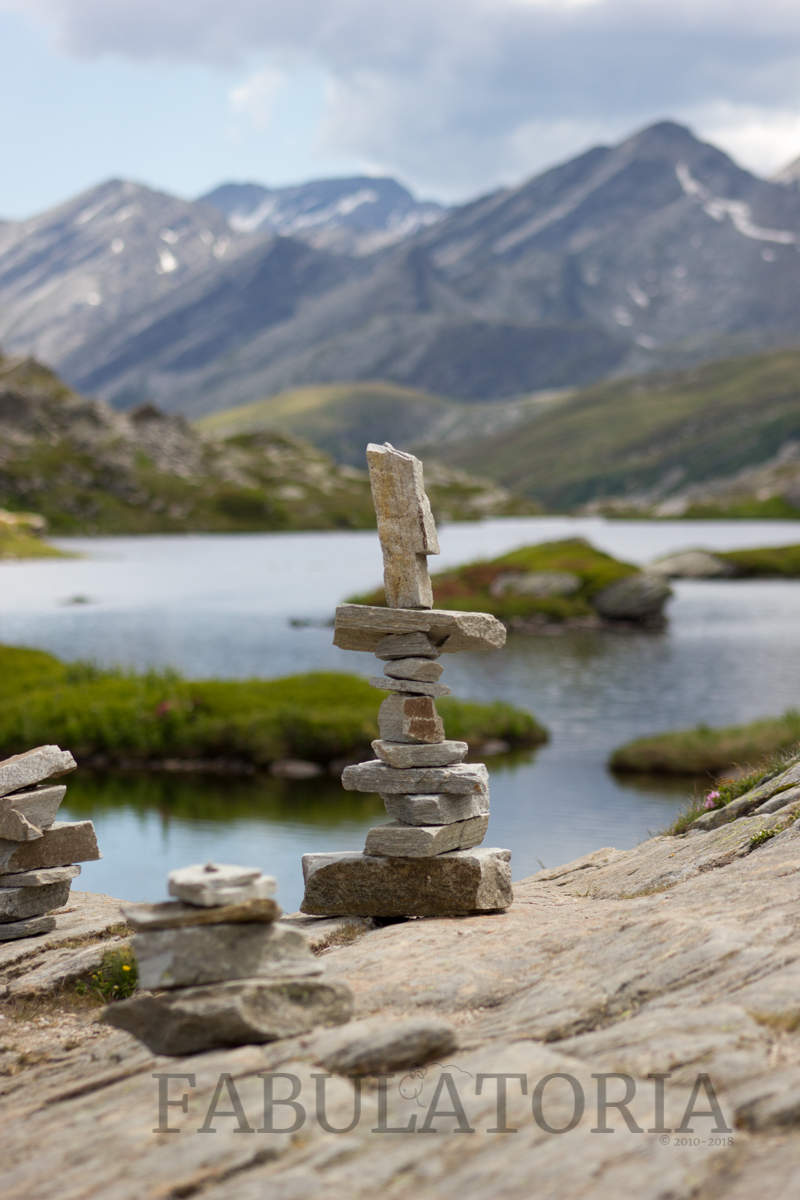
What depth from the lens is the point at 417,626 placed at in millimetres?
16453

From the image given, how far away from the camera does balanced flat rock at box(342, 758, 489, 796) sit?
16.1m

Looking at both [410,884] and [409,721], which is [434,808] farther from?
[409,721]

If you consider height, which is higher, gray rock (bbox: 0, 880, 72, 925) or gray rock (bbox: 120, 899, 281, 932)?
gray rock (bbox: 120, 899, 281, 932)

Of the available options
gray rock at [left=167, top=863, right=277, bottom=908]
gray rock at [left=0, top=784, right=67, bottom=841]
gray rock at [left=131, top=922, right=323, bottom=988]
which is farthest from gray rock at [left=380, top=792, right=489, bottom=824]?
gray rock at [left=0, top=784, right=67, bottom=841]

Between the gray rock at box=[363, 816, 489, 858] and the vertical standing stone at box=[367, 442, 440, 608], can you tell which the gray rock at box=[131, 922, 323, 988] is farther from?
the vertical standing stone at box=[367, 442, 440, 608]

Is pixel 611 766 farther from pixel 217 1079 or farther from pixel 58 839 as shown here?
pixel 217 1079

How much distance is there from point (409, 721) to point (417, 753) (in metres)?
0.50

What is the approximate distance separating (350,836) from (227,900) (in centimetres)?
2709

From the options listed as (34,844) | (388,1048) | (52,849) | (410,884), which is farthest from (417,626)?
(388,1048)

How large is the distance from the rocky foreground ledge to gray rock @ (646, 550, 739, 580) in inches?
5017

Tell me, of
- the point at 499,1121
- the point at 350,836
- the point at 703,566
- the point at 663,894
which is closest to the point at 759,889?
the point at 663,894

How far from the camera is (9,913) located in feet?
57.1

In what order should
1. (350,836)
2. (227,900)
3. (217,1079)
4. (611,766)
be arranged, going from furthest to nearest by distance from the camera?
(611,766) < (350,836) < (227,900) < (217,1079)

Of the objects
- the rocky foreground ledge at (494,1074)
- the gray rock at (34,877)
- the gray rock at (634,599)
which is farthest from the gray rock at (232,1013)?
the gray rock at (634,599)
